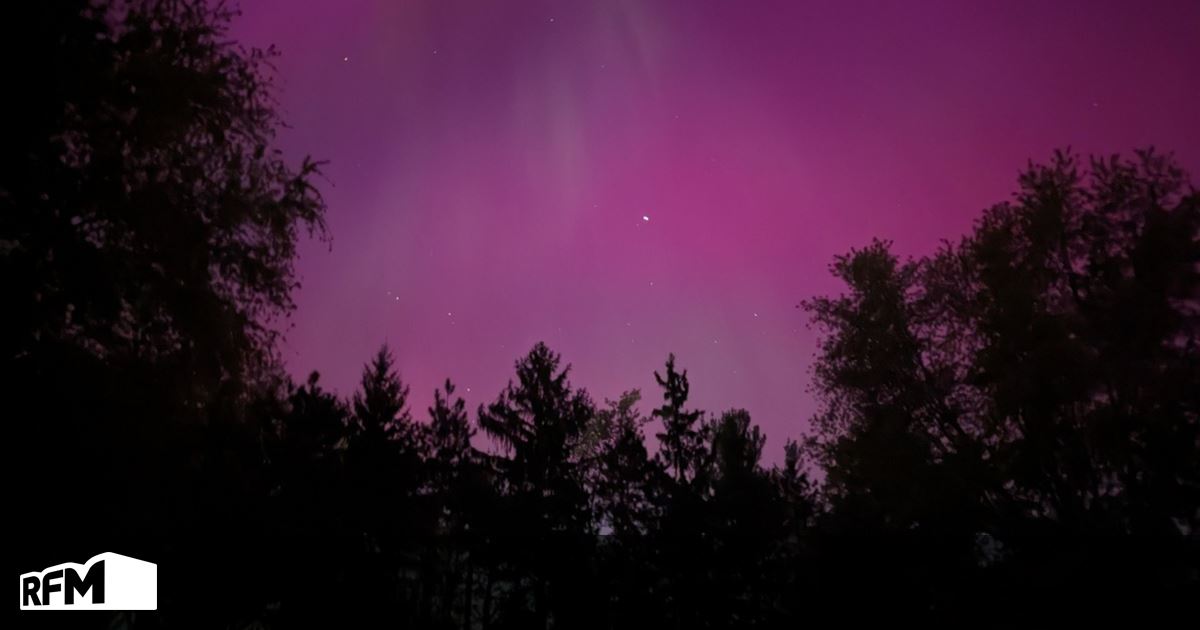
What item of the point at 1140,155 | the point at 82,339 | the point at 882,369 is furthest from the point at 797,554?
the point at 82,339

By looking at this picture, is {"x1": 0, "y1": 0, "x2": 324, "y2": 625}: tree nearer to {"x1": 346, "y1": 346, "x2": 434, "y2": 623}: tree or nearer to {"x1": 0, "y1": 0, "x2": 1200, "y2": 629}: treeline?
{"x1": 0, "y1": 0, "x2": 1200, "y2": 629}: treeline

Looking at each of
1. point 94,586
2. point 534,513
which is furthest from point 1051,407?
point 94,586

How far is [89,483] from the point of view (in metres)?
6.85

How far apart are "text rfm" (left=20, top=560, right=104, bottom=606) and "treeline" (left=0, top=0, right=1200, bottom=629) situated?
0.84 feet

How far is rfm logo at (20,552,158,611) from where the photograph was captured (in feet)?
22.0

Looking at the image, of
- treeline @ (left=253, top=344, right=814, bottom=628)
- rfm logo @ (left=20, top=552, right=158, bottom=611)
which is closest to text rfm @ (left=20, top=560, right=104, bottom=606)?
rfm logo @ (left=20, top=552, right=158, bottom=611)

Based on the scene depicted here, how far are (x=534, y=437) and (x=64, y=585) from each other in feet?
58.1

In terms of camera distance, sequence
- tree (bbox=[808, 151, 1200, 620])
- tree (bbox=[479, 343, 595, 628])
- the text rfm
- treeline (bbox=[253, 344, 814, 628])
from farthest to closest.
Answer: tree (bbox=[479, 343, 595, 628]) < treeline (bbox=[253, 344, 814, 628]) < tree (bbox=[808, 151, 1200, 620]) < the text rfm

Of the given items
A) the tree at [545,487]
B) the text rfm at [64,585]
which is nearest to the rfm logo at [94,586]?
the text rfm at [64,585]

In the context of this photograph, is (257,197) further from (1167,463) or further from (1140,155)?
(1140,155)

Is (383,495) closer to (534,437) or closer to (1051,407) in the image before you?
(534,437)

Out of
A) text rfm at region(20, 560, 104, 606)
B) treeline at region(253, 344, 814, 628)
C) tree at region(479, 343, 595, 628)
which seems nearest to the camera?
text rfm at region(20, 560, 104, 606)

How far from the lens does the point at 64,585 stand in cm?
791

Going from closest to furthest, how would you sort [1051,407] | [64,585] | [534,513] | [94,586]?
[64,585] → [94,586] → [1051,407] → [534,513]
